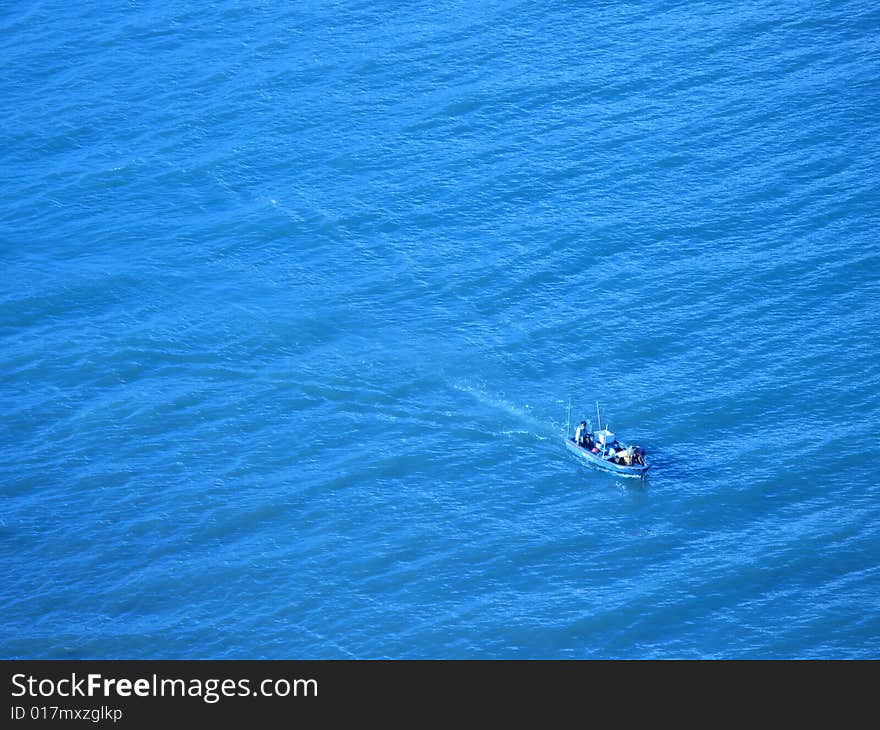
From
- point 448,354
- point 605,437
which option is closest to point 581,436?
point 605,437

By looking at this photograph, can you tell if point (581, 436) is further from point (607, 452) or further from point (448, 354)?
point (448, 354)

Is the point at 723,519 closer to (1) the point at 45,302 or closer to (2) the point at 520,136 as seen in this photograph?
(2) the point at 520,136

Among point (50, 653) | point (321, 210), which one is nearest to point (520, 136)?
point (321, 210)

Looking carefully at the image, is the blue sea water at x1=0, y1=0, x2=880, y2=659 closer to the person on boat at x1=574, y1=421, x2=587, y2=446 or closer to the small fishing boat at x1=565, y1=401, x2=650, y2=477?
the small fishing boat at x1=565, y1=401, x2=650, y2=477

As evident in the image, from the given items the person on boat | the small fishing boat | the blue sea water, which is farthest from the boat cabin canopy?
the blue sea water

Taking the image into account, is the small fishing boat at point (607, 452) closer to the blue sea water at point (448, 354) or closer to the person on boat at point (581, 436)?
the person on boat at point (581, 436)

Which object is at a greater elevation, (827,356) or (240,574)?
(827,356)
